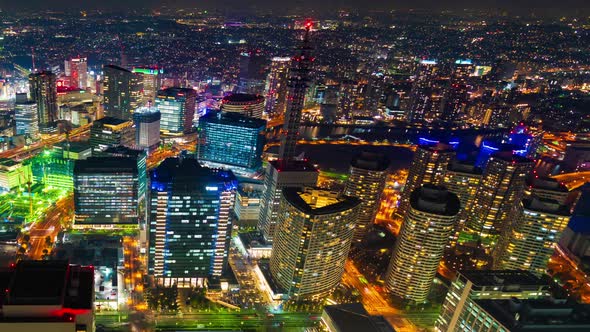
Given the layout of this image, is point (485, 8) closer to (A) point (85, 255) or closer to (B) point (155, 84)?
(B) point (155, 84)

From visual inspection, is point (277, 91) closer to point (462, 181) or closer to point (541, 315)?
point (462, 181)

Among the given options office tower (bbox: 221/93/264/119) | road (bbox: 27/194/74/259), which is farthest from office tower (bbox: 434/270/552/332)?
office tower (bbox: 221/93/264/119)

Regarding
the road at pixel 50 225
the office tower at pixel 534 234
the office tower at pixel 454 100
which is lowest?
the road at pixel 50 225

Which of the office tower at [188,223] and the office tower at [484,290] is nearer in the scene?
the office tower at [484,290]

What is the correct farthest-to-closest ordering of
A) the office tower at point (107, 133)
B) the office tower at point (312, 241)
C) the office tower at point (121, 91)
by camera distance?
1. the office tower at point (121, 91)
2. the office tower at point (107, 133)
3. the office tower at point (312, 241)

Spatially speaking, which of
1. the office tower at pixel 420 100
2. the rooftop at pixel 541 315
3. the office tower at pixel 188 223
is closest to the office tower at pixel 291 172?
the office tower at pixel 188 223

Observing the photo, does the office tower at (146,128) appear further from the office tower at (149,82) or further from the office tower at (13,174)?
the office tower at (13,174)
